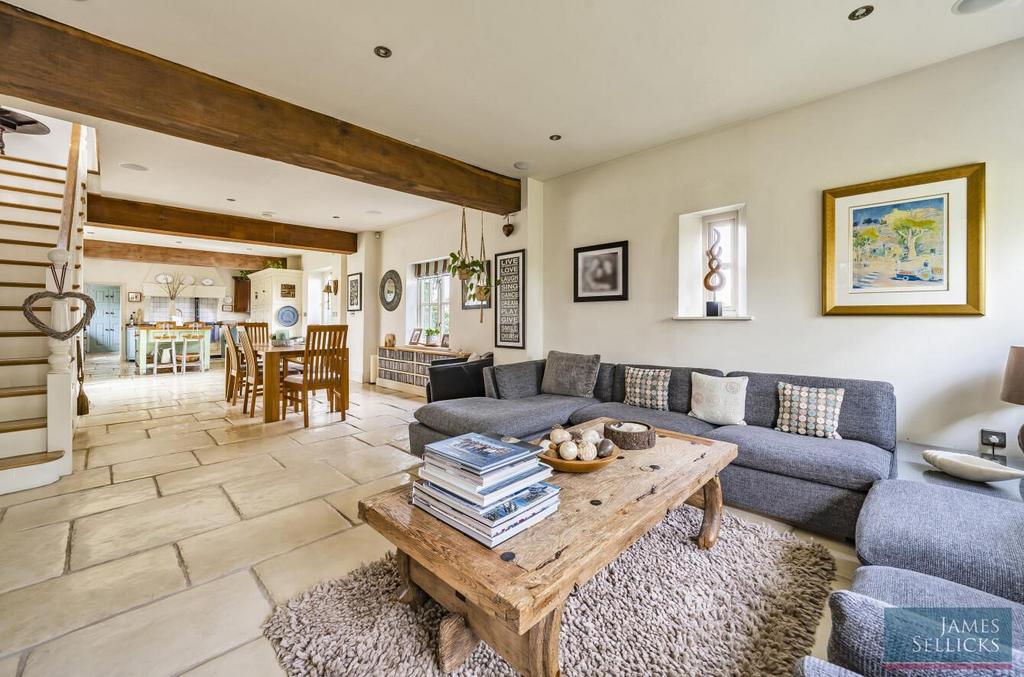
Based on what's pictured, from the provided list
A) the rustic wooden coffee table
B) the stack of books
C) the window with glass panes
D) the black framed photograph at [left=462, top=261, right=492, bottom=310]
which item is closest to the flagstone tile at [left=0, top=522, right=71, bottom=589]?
the rustic wooden coffee table

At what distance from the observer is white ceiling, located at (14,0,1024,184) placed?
2.01 m

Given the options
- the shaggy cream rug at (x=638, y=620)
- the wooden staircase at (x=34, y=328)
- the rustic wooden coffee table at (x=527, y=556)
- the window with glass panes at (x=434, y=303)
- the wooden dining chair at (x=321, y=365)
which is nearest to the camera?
the rustic wooden coffee table at (x=527, y=556)

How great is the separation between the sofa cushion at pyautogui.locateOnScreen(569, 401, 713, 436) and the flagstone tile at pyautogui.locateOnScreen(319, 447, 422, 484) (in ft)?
4.43

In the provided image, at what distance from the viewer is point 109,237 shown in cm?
784

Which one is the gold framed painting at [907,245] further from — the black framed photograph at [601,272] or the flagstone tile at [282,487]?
the flagstone tile at [282,487]

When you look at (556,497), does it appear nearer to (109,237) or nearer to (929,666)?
(929,666)

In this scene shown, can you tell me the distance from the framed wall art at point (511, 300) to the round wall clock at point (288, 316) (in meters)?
6.51

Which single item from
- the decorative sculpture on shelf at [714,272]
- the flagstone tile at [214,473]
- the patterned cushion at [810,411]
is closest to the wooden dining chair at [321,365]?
the flagstone tile at [214,473]

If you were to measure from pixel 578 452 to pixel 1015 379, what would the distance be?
7.02ft

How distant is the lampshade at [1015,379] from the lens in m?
1.97

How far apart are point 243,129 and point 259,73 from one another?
1.19ft

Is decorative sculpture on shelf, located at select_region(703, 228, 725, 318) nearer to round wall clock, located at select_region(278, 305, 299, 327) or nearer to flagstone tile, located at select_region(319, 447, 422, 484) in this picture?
flagstone tile, located at select_region(319, 447, 422, 484)

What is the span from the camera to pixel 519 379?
3779 millimetres

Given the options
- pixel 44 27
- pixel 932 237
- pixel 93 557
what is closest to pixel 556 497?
pixel 93 557
